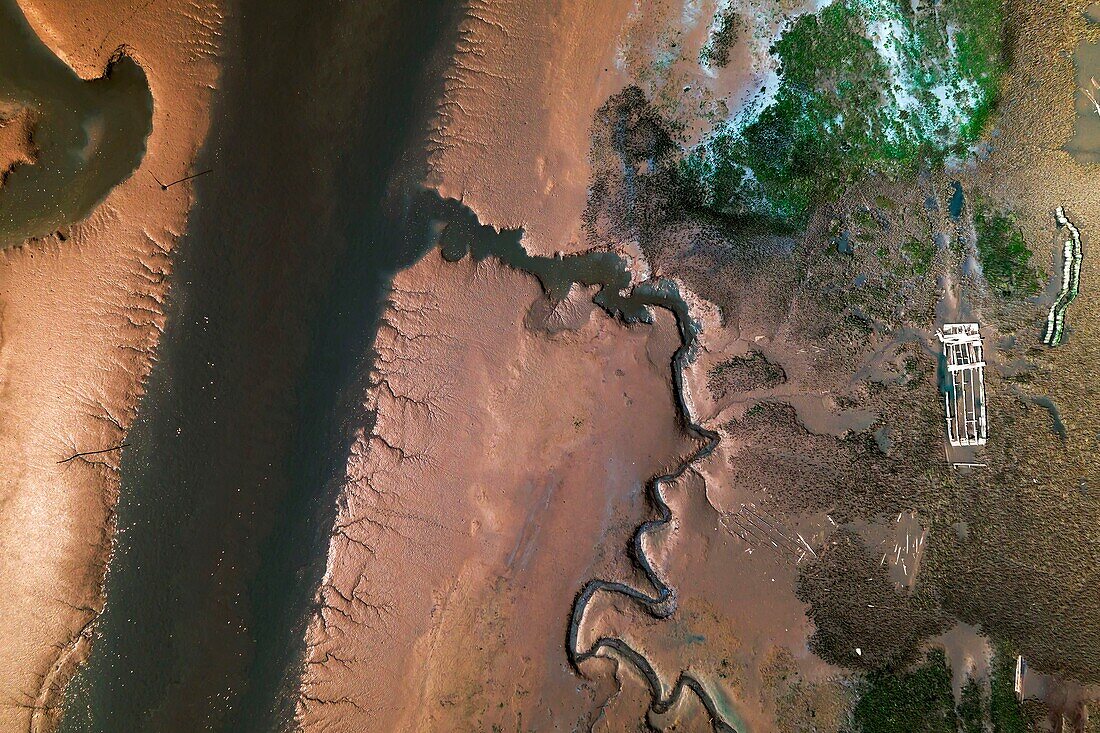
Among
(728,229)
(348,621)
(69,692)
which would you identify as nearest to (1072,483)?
(728,229)

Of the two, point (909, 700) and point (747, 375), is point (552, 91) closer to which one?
point (747, 375)

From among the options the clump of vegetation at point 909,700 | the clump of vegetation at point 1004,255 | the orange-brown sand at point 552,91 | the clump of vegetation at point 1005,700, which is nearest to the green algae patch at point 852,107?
the orange-brown sand at point 552,91

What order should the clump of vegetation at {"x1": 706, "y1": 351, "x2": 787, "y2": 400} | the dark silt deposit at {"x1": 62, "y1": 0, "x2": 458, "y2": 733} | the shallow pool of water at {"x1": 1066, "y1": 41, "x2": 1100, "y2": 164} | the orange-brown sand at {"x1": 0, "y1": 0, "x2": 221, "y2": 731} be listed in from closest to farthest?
the orange-brown sand at {"x1": 0, "y1": 0, "x2": 221, "y2": 731} → the dark silt deposit at {"x1": 62, "y1": 0, "x2": 458, "y2": 733} → the clump of vegetation at {"x1": 706, "y1": 351, "x2": 787, "y2": 400} → the shallow pool of water at {"x1": 1066, "y1": 41, "x2": 1100, "y2": 164}

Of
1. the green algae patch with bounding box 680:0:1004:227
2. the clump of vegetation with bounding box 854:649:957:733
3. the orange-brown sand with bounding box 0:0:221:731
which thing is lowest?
the clump of vegetation with bounding box 854:649:957:733

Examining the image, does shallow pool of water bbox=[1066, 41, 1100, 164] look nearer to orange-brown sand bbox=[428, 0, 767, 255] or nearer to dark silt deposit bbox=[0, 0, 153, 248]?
orange-brown sand bbox=[428, 0, 767, 255]

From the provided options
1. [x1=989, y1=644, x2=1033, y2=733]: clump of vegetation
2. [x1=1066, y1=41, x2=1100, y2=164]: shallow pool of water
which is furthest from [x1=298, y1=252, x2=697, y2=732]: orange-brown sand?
[x1=1066, y1=41, x2=1100, y2=164]: shallow pool of water

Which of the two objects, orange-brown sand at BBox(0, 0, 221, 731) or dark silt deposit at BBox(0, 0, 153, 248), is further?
dark silt deposit at BBox(0, 0, 153, 248)

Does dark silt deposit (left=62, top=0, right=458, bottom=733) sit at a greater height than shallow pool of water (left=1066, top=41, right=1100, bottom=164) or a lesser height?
lesser

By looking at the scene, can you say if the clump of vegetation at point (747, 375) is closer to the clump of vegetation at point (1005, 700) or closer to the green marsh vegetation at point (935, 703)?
the green marsh vegetation at point (935, 703)
